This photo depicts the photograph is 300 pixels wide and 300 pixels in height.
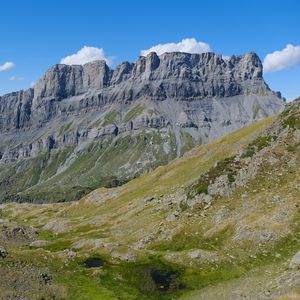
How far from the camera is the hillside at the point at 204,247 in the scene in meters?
70.2

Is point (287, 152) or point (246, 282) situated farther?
point (287, 152)

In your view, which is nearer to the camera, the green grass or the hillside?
the hillside

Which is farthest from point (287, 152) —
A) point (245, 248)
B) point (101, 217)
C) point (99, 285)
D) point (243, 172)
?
Answer: point (101, 217)

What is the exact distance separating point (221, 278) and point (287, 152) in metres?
45.7

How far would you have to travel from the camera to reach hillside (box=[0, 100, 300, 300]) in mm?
70250

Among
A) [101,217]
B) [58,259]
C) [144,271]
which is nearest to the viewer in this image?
[144,271]

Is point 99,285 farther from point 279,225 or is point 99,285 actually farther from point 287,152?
point 287,152

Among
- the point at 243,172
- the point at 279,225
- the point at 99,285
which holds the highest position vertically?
the point at 243,172

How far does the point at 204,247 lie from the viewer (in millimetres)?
87812

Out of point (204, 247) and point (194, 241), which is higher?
point (194, 241)

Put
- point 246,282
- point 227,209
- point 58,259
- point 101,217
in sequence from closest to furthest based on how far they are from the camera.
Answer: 1. point 246,282
2. point 58,259
3. point 227,209
4. point 101,217

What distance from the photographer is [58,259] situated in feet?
298

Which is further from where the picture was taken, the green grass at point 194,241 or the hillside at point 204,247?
the green grass at point 194,241

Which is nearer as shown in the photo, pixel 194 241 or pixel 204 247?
pixel 204 247
